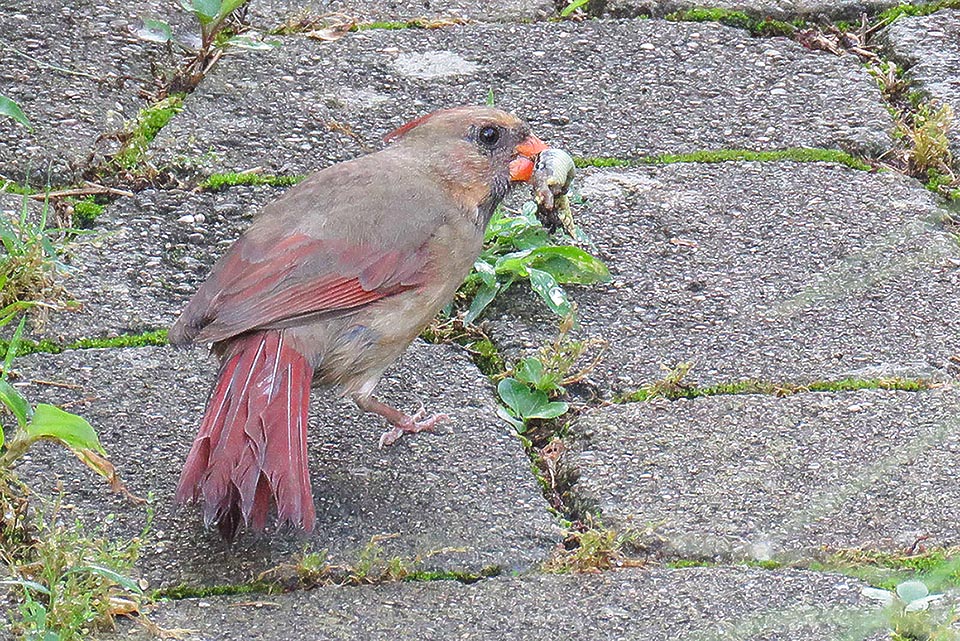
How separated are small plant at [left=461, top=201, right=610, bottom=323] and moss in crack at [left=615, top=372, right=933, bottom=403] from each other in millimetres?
318

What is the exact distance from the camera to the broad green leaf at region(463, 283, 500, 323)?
11.5 ft

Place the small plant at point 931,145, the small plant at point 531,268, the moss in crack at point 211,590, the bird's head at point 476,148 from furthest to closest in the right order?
the small plant at point 931,145 → the bird's head at point 476,148 → the small plant at point 531,268 → the moss in crack at point 211,590

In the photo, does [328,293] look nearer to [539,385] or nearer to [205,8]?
[539,385]

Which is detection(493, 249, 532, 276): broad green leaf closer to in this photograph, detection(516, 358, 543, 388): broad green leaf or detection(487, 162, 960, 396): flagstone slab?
detection(487, 162, 960, 396): flagstone slab

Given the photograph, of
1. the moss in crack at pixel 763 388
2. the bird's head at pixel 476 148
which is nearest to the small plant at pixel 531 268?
the bird's head at pixel 476 148

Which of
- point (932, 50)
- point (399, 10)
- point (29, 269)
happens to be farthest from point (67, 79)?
point (932, 50)

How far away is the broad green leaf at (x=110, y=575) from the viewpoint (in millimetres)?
2357

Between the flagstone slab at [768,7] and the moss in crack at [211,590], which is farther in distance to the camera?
the flagstone slab at [768,7]

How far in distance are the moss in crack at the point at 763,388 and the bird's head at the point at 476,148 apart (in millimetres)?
692

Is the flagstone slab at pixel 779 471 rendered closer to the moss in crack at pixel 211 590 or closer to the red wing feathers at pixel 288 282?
the red wing feathers at pixel 288 282

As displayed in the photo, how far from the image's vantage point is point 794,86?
439 centimetres

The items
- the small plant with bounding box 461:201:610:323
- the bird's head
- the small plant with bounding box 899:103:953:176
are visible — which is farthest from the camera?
the small plant with bounding box 899:103:953:176

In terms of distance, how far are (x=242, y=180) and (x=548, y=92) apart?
1004mm

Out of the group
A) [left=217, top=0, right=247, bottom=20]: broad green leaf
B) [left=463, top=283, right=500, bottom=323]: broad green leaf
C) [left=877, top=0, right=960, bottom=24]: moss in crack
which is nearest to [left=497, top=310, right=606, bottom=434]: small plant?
[left=463, top=283, right=500, bottom=323]: broad green leaf
